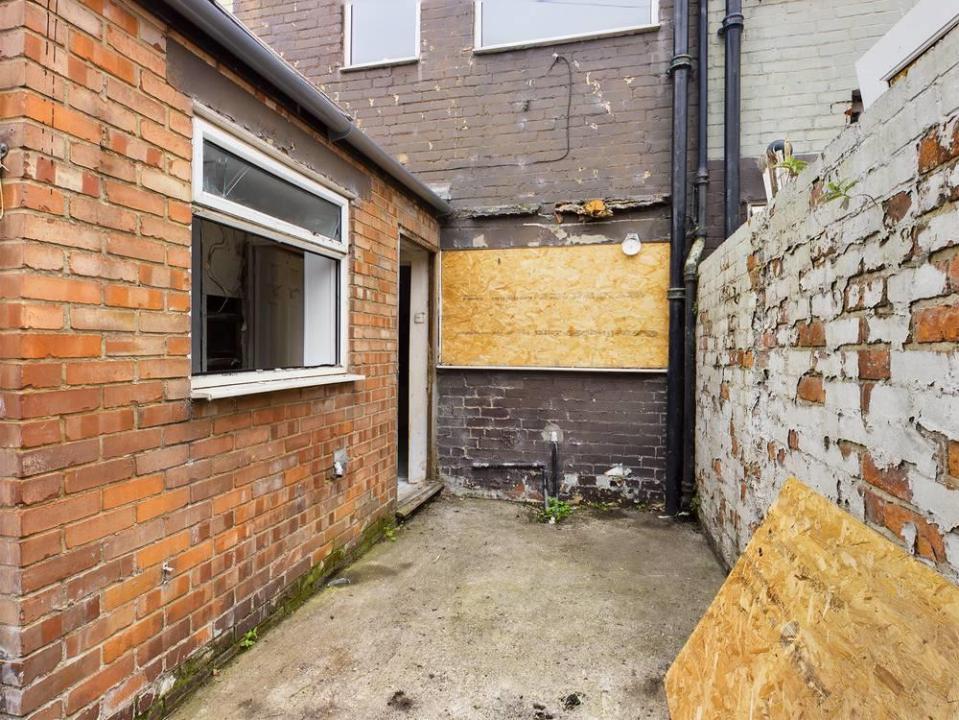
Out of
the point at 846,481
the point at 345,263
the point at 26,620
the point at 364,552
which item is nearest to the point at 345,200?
the point at 345,263

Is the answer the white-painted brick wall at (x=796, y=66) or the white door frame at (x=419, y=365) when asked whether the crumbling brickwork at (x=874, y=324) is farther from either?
the white door frame at (x=419, y=365)

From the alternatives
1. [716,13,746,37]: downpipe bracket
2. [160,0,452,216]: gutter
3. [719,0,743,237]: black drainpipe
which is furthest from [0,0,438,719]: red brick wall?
[716,13,746,37]: downpipe bracket

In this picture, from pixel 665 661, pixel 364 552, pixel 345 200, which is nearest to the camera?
pixel 665 661

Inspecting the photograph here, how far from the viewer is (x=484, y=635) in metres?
2.57

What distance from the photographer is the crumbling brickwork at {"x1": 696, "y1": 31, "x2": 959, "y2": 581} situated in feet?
4.20

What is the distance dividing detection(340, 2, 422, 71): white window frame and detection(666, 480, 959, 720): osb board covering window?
4.97 m

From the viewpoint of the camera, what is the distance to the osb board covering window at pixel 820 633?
3.56ft

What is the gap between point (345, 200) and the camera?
335 centimetres

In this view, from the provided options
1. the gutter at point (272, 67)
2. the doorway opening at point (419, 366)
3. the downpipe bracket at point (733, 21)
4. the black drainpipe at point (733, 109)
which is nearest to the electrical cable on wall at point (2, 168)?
the gutter at point (272, 67)

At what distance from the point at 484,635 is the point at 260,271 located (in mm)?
2969

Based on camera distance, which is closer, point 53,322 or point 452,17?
point 53,322

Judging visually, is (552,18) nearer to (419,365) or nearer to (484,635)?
(419,365)

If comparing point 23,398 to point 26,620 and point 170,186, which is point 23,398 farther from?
point 170,186

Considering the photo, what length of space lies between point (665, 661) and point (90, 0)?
11.3ft
